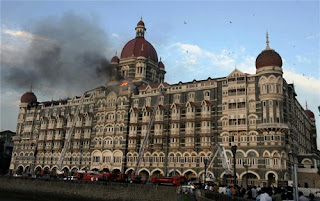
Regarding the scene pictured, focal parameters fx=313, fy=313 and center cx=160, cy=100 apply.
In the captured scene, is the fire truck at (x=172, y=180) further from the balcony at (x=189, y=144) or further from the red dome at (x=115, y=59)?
the red dome at (x=115, y=59)

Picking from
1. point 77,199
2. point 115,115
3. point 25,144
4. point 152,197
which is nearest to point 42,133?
point 25,144

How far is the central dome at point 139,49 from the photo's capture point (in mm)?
81688

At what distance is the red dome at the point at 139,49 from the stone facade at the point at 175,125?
28 cm

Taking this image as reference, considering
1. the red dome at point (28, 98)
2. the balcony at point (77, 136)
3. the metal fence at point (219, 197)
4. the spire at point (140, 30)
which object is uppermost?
the spire at point (140, 30)

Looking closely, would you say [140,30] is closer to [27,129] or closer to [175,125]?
[175,125]

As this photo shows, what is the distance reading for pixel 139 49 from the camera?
82.4m

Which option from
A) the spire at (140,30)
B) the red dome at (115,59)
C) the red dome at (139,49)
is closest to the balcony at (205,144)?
the red dome at (139,49)

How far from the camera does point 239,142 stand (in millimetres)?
57156

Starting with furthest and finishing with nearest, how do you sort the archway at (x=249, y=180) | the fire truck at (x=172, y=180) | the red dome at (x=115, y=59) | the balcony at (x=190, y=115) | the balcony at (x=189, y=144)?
the red dome at (x=115, y=59) < the balcony at (x=190, y=115) < the balcony at (x=189, y=144) < the archway at (x=249, y=180) < the fire truck at (x=172, y=180)

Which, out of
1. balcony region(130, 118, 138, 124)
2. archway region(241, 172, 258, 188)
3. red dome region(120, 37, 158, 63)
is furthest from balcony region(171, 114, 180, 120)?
red dome region(120, 37, 158, 63)

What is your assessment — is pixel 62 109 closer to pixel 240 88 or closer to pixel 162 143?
pixel 162 143

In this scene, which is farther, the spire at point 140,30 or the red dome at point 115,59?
the spire at point 140,30

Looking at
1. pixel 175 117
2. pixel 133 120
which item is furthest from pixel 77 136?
pixel 175 117

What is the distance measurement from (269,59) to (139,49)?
3639cm
